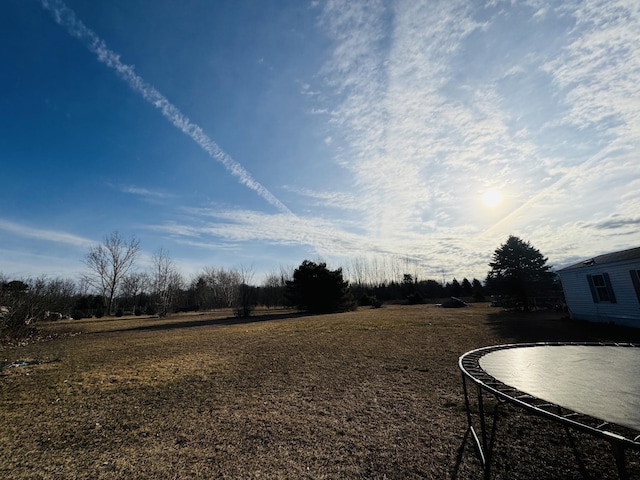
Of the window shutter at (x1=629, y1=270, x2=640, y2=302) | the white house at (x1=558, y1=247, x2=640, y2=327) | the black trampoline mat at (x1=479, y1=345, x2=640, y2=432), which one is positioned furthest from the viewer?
the white house at (x1=558, y1=247, x2=640, y2=327)

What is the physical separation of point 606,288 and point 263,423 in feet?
53.7

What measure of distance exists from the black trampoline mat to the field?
4.23ft

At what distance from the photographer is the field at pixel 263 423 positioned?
3.39 meters

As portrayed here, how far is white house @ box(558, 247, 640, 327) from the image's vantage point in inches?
437

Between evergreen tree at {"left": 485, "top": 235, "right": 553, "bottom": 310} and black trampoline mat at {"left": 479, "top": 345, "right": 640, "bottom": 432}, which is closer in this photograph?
black trampoline mat at {"left": 479, "top": 345, "right": 640, "bottom": 432}

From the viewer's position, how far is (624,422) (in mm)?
1688

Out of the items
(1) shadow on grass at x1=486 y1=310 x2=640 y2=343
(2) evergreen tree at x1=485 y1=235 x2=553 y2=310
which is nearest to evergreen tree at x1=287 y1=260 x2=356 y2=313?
(2) evergreen tree at x1=485 y1=235 x2=553 y2=310

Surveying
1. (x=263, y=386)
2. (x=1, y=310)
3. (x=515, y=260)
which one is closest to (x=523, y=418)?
(x=263, y=386)

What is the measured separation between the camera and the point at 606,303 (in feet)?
41.1

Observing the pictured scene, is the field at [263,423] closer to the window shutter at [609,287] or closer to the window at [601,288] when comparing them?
the window shutter at [609,287]

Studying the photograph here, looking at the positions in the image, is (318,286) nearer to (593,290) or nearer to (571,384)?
(593,290)

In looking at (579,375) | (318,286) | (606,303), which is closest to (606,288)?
(606,303)

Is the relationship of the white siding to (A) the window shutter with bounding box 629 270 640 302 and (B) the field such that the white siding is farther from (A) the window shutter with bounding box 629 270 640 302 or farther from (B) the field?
(B) the field

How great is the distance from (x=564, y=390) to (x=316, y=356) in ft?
25.1
